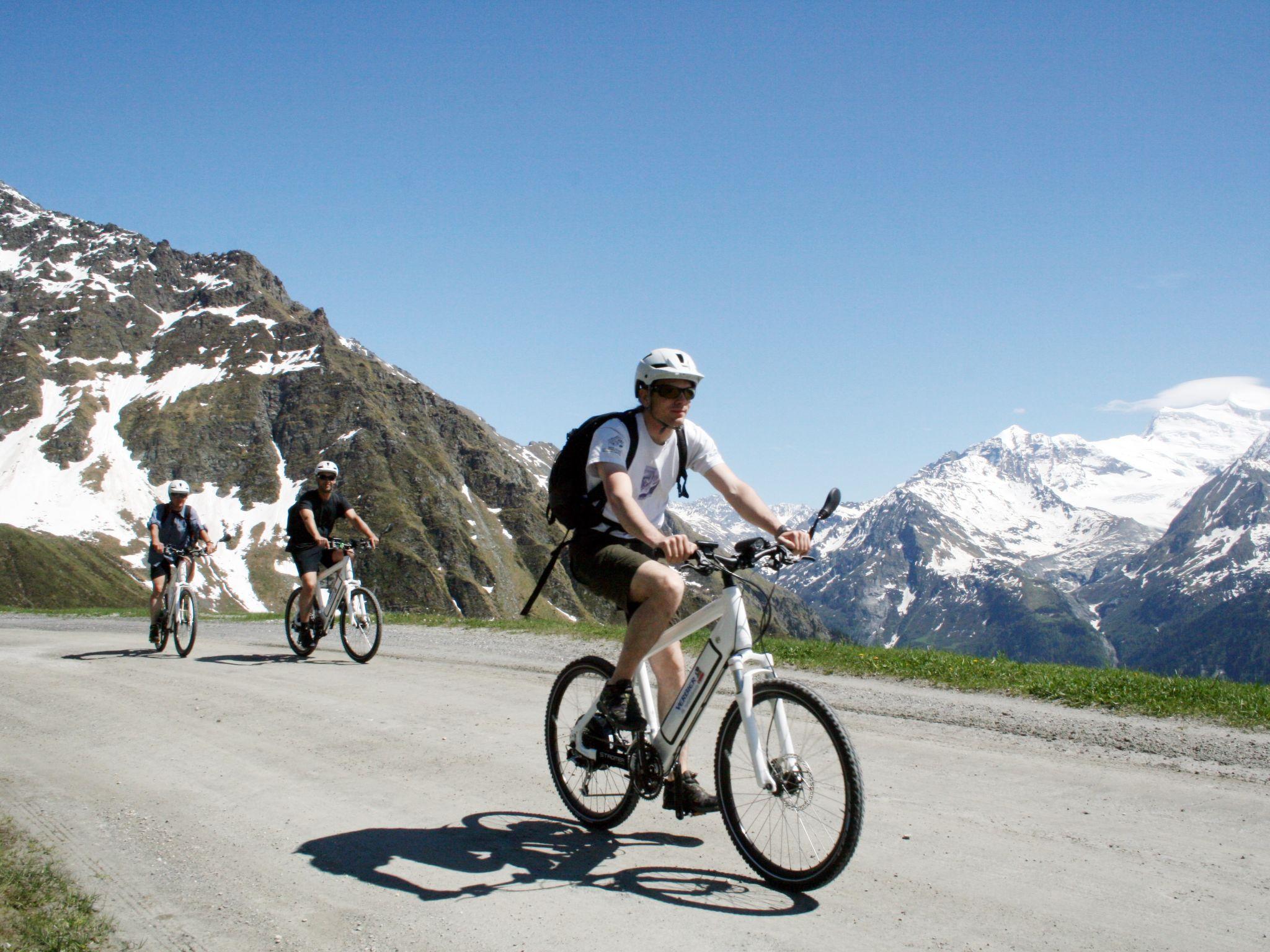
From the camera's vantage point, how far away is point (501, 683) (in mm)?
12734

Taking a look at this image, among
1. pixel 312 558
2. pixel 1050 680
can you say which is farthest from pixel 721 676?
pixel 312 558

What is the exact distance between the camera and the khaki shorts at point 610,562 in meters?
5.70

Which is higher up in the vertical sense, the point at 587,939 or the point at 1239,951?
the point at 1239,951

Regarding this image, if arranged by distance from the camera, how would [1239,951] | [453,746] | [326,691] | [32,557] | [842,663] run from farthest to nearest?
[32,557]
[842,663]
[326,691]
[453,746]
[1239,951]

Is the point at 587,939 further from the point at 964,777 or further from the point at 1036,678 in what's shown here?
the point at 1036,678

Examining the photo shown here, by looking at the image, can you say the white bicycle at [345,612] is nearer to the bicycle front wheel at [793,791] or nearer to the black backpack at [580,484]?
the black backpack at [580,484]

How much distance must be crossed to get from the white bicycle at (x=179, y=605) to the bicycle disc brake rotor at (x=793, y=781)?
45.4 feet

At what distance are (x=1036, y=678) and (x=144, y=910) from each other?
37.0ft

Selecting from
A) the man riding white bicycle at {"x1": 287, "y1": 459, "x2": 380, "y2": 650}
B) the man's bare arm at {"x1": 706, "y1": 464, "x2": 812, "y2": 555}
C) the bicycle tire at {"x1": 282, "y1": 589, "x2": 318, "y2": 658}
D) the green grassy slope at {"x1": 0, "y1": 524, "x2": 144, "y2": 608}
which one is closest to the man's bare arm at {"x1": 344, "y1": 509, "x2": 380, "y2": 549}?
the man riding white bicycle at {"x1": 287, "y1": 459, "x2": 380, "y2": 650}

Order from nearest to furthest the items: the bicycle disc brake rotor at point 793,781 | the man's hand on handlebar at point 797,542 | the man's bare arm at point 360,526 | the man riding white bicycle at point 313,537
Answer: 1. the bicycle disc brake rotor at point 793,781
2. the man's hand on handlebar at point 797,542
3. the man riding white bicycle at point 313,537
4. the man's bare arm at point 360,526

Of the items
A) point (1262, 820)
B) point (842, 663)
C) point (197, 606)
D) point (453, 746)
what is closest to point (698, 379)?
point (453, 746)

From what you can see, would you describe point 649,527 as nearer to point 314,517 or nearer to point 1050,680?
point 1050,680

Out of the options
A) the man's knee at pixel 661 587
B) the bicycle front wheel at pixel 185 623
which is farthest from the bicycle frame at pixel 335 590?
the man's knee at pixel 661 587

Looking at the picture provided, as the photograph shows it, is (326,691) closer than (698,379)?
No
